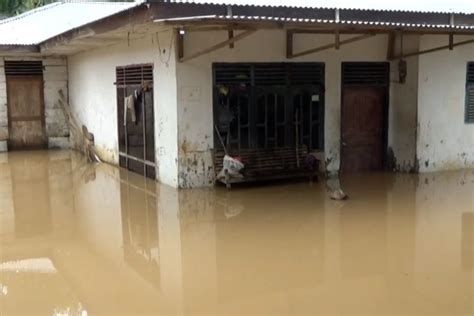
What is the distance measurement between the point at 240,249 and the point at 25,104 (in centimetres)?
1110

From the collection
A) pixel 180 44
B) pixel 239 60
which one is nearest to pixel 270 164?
pixel 239 60

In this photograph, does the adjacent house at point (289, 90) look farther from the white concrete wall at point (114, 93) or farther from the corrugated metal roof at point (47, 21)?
the corrugated metal roof at point (47, 21)

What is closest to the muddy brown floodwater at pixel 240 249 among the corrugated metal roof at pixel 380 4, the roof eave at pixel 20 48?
the corrugated metal roof at pixel 380 4

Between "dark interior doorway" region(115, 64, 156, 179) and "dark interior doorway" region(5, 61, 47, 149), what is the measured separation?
473 cm

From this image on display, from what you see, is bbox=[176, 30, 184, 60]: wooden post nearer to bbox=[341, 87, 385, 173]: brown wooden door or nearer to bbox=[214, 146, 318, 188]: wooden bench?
bbox=[214, 146, 318, 188]: wooden bench

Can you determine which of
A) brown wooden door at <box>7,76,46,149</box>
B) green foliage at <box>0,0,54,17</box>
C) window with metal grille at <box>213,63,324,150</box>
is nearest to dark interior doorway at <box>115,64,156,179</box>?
window with metal grille at <box>213,63,324,150</box>

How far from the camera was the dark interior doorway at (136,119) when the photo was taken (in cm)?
1033

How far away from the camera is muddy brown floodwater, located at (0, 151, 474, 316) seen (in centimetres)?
482

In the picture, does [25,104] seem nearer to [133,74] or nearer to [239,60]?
[133,74]

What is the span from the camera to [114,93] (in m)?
12.2

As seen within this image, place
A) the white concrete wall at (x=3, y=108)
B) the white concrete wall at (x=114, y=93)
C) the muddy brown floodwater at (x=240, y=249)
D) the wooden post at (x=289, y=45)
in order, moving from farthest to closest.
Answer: the white concrete wall at (x=3, y=108)
the wooden post at (x=289, y=45)
the white concrete wall at (x=114, y=93)
the muddy brown floodwater at (x=240, y=249)

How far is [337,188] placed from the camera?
943cm

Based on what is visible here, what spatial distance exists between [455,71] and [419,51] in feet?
3.32

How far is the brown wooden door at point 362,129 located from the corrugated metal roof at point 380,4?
72.7 inches
